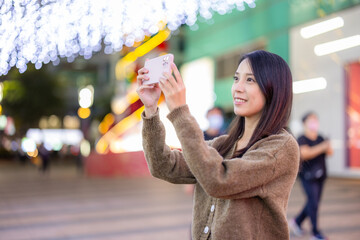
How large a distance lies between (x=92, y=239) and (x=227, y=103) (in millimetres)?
16971

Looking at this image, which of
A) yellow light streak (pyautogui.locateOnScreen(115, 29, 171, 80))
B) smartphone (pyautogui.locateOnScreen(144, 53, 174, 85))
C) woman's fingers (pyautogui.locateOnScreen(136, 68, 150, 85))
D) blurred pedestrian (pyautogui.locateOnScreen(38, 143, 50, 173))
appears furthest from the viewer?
yellow light streak (pyautogui.locateOnScreen(115, 29, 171, 80))

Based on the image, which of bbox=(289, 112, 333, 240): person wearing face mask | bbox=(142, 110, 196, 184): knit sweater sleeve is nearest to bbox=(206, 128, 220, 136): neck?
bbox=(289, 112, 333, 240): person wearing face mask

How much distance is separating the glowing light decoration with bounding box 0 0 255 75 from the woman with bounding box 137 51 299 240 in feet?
1.53

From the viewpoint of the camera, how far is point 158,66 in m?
Result: 1.75

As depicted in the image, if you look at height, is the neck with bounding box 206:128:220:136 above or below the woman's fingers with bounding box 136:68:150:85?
below

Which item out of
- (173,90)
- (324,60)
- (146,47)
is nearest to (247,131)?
(173,90)

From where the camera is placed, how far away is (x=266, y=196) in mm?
1691

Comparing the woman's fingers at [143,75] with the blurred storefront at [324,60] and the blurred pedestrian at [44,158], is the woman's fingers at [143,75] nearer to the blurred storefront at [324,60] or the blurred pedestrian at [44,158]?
the blurred storefront at [324,60]

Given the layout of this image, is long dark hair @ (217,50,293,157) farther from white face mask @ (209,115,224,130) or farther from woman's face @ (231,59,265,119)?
white face mask @ (209,115,224,130)

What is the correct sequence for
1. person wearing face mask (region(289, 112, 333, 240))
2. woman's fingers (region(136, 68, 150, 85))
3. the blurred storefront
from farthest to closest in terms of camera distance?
the blurred storefront, person wearing face mask (region(289, 112, 333, 240)), woman's fingers (region(136, 68, 150, 85))

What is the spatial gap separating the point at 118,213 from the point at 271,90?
6944mm

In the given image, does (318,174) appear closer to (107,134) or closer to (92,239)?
(92,239)

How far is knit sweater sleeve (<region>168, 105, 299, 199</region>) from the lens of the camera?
5.17 ft

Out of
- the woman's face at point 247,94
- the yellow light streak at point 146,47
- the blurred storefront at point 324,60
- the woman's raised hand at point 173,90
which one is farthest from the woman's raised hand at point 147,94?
the yellow light streak at point 146,47
